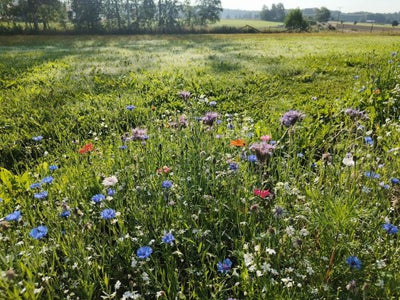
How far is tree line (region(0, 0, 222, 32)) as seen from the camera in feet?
196

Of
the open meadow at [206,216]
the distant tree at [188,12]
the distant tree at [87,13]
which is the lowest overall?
the open meadow at [206,216]

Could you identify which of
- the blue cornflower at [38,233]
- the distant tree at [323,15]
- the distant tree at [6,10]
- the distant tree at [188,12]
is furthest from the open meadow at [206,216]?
the distant tree at [323,15]

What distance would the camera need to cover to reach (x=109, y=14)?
7950 cm

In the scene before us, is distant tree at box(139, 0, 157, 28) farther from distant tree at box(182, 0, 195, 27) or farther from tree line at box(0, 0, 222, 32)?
distant tree at box(182, 0, 195, 27)

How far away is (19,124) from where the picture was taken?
561 cm

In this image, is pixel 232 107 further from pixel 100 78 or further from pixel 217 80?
pixel 100 78

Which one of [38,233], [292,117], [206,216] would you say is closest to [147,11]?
[292,117]

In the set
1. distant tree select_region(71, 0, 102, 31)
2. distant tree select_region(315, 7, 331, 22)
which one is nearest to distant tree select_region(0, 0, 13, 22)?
distant tree select_region(71, 0, 102, 31)

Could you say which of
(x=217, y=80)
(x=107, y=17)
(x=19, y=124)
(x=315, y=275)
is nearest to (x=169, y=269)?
(x=315, y=275)

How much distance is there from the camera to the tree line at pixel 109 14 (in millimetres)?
59656

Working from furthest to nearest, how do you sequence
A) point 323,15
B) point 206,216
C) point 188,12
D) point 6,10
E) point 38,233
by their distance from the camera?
point 323,15 → point 188,12 → point 6,10 → point 206,216 → point 38,233

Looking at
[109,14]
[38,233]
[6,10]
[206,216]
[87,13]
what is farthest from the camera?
[109,14]

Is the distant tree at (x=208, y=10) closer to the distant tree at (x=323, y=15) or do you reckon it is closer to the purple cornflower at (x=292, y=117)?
the distant tree at (x=323, y=15)

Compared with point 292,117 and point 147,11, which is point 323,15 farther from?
point 292,117
